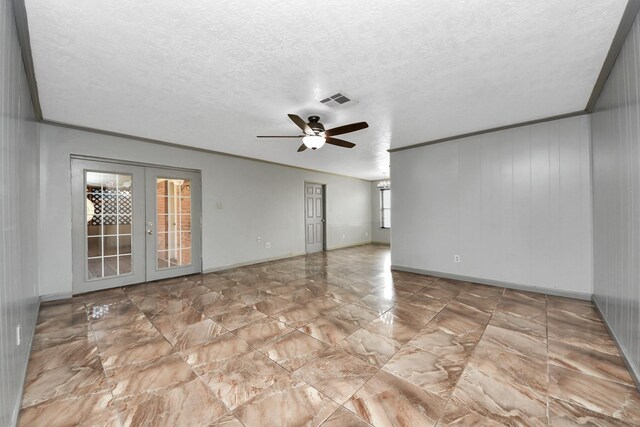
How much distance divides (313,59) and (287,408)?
2675 millimetres

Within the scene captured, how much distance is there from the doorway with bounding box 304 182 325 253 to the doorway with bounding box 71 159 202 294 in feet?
10.3

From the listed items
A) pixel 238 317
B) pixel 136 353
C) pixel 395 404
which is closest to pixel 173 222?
pixel 238 317

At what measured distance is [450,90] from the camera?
9.16 feet

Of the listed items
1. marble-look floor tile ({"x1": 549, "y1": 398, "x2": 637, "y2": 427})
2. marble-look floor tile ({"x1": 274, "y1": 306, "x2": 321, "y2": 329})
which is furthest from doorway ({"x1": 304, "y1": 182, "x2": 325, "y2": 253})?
marble-look floor tile ({"x1": 549, "y1": 398, "x2": 637, "y2": 427})

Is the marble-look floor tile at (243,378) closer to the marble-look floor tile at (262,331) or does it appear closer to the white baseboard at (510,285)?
the marble-look floor tile at (262,331)

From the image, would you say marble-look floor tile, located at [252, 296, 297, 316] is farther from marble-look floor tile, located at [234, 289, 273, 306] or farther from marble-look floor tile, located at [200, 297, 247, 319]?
→ marble-look floor tile, located at [200, 297, 247, 319]

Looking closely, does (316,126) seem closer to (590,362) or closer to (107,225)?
(590,362)

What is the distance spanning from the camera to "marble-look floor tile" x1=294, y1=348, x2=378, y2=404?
5.68ft

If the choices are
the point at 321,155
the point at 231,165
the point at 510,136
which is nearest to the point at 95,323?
the point at 231,165

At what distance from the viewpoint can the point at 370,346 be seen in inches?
90.3

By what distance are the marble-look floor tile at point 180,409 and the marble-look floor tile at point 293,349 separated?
0.57 m

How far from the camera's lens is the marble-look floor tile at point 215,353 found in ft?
6.66

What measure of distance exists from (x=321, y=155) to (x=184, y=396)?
15.8 feet

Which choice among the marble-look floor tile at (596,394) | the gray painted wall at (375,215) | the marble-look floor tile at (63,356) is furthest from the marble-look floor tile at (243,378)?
the gray painted wall at (375,215)
